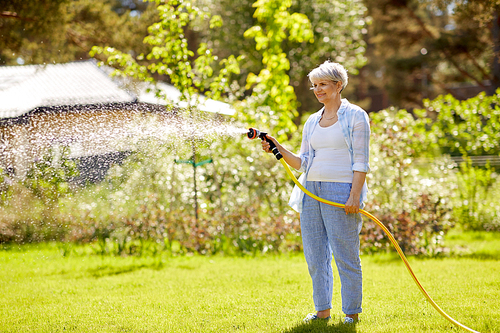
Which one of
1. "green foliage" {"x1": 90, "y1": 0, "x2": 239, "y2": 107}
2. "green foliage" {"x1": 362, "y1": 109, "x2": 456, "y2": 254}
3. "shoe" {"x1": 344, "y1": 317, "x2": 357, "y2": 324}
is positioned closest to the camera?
"shoe" {"x1": 344, "y1": 317, "x2": 357, "y2": 324}

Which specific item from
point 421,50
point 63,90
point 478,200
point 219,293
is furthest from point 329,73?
point 421,50

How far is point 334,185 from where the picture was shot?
320 centimetres

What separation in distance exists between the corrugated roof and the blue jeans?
182 inches

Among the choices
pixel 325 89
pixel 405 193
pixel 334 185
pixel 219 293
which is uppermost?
pixel 325 89

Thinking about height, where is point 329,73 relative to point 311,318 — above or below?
above

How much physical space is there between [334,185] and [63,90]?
5.71 m

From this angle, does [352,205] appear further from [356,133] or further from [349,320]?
Answer: [349,320]

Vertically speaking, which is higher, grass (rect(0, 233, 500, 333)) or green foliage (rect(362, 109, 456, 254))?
green foliage (rect(362, 109, 456, 254))

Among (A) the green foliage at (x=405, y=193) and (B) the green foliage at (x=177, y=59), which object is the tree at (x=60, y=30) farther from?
(A) the green foliage at (x=405, y=193)

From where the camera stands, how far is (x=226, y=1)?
14.2m

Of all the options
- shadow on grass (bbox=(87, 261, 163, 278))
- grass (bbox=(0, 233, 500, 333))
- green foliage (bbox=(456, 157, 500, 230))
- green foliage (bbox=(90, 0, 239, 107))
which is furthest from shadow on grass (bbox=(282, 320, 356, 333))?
green foliage (bbox=(456, 157, 500, 230))

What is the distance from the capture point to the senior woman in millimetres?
3064

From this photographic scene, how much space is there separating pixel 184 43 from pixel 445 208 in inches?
167

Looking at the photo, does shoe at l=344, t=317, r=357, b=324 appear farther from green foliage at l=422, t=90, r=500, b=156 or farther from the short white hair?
green foliage at l=422, t=90, r=500, b=156
